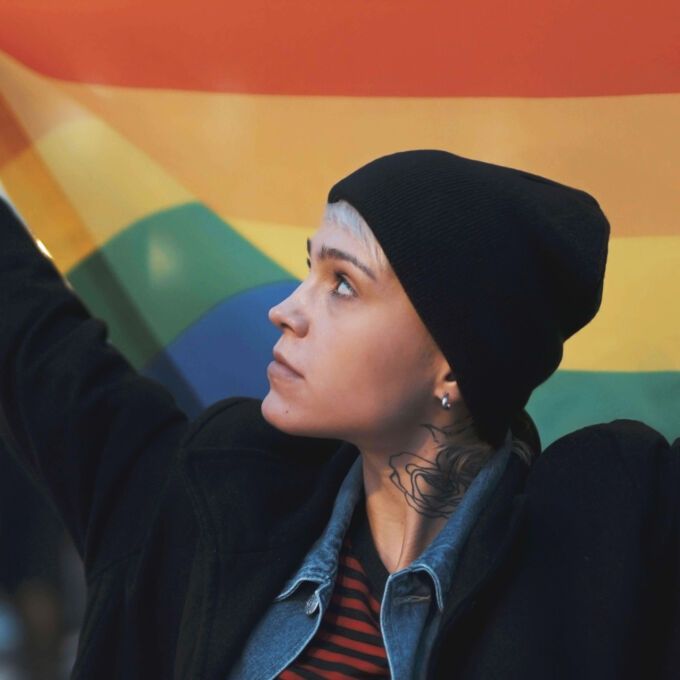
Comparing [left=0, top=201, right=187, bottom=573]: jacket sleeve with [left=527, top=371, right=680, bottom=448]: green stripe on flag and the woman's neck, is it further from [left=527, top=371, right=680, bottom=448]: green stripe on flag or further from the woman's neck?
[left=527, top=371, right=680, bottom=448]: green stripe on flag

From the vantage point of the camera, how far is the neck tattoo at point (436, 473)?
135 centimetres

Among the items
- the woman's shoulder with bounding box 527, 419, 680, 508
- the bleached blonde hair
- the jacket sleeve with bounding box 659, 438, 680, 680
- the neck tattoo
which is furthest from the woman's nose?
the jacket sleeve with bounding box 659, 438, 680, 680

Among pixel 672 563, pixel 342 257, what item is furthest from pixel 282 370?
pixel 672 563

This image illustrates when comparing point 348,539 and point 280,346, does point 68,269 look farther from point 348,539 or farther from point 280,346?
point 348,539

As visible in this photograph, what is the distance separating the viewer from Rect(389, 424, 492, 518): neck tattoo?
4.42 feet

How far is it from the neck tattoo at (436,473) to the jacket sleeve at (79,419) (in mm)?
362

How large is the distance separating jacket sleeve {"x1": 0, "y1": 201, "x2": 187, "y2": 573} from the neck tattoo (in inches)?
14.3

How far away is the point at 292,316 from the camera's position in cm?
130

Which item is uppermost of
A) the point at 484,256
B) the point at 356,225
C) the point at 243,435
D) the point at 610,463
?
the point at 356,225

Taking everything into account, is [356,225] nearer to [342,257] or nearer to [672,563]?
[342,257]

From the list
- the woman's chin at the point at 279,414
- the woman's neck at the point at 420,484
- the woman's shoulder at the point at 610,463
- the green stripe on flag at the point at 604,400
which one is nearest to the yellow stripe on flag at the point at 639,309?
the green stripe on flag at the point at 604,400

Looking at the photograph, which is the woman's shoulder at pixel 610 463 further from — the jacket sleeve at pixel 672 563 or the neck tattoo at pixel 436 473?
the neck tattoo at pixel 436 473

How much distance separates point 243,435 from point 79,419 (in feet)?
0.79

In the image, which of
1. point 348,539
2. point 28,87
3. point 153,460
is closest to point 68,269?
point 28,87
